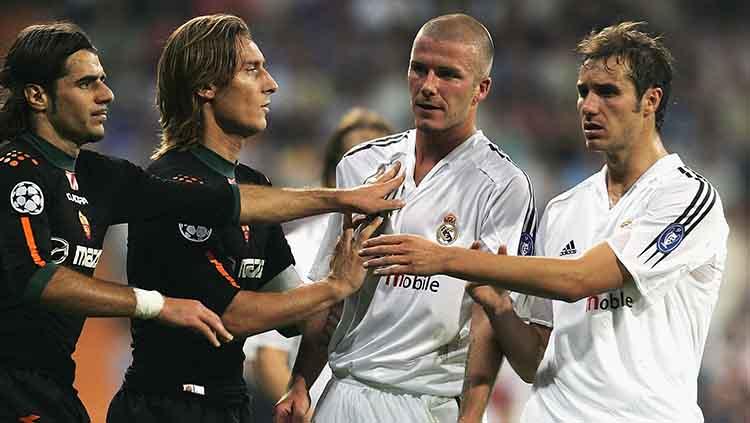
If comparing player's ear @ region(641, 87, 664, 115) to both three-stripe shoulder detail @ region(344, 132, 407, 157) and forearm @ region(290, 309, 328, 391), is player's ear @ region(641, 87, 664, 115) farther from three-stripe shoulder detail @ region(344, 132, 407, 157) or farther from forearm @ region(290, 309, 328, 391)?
forearm @ region(290, 309, 328, 391)

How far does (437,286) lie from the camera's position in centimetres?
455

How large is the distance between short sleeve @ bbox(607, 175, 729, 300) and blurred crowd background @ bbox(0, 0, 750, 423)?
6.05 meters

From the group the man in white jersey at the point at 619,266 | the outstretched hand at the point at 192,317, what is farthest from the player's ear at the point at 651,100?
the outstretched hand at the point at 192,317

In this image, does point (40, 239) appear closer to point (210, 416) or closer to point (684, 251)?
point (210, 416)

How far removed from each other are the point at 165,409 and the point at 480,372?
1164mm

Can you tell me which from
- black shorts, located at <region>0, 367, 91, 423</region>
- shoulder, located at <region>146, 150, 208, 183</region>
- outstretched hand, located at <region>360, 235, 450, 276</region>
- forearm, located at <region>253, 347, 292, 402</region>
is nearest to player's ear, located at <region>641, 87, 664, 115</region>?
outstretched hand, located at <region>360, 235, 450, 276</region>

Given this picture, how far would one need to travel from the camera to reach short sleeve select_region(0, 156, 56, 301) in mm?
3701

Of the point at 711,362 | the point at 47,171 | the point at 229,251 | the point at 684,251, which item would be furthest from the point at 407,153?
the point at 711,362

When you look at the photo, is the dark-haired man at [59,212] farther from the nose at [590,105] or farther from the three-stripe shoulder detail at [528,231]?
the nose at [590,105]

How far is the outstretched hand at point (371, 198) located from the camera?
4.41m

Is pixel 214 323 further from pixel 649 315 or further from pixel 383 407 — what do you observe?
pixel 649 315

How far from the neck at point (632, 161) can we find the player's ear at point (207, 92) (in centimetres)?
148

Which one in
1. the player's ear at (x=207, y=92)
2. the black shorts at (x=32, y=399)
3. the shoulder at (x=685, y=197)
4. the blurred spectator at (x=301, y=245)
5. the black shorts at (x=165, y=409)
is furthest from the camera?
the blurred spectator at (x=301, y=245)

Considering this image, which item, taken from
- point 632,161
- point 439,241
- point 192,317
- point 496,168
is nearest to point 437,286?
point 439,241
